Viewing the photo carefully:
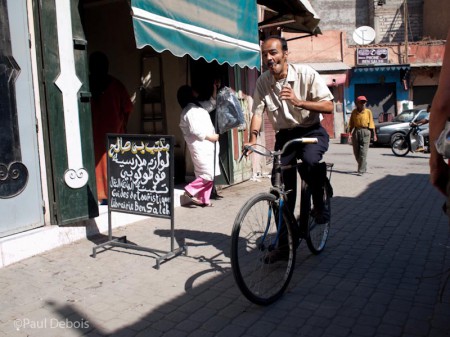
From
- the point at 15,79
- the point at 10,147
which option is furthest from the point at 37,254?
the point at 15,79

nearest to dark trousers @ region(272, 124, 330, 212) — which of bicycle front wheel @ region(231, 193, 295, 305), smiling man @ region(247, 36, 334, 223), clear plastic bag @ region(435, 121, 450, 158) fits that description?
smiling man @ region(247, 36, 334, 223)

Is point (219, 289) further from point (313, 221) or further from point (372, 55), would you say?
point (372, 55)

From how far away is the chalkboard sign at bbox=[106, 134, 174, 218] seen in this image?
4.29 meters

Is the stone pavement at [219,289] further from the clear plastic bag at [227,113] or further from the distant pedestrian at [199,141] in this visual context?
the clear plastic bag at [227,113]

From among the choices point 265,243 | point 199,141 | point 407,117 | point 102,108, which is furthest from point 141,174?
point 407,117

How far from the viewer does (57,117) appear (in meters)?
4.71

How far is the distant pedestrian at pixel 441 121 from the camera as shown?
203 cm

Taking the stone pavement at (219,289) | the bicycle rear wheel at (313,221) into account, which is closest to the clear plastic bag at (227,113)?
the stone pavement at (219,289)

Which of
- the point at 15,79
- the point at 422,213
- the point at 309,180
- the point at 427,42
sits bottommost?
the point at 422,213

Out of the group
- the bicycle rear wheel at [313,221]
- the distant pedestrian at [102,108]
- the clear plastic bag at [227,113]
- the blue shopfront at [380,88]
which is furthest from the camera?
the blue shopfront at [380,88]

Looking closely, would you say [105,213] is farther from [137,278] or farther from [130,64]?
[130,64]

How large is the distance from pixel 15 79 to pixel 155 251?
2124 millimetres

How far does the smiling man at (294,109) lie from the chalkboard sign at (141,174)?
2.97 ft

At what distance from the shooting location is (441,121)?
206 cm
